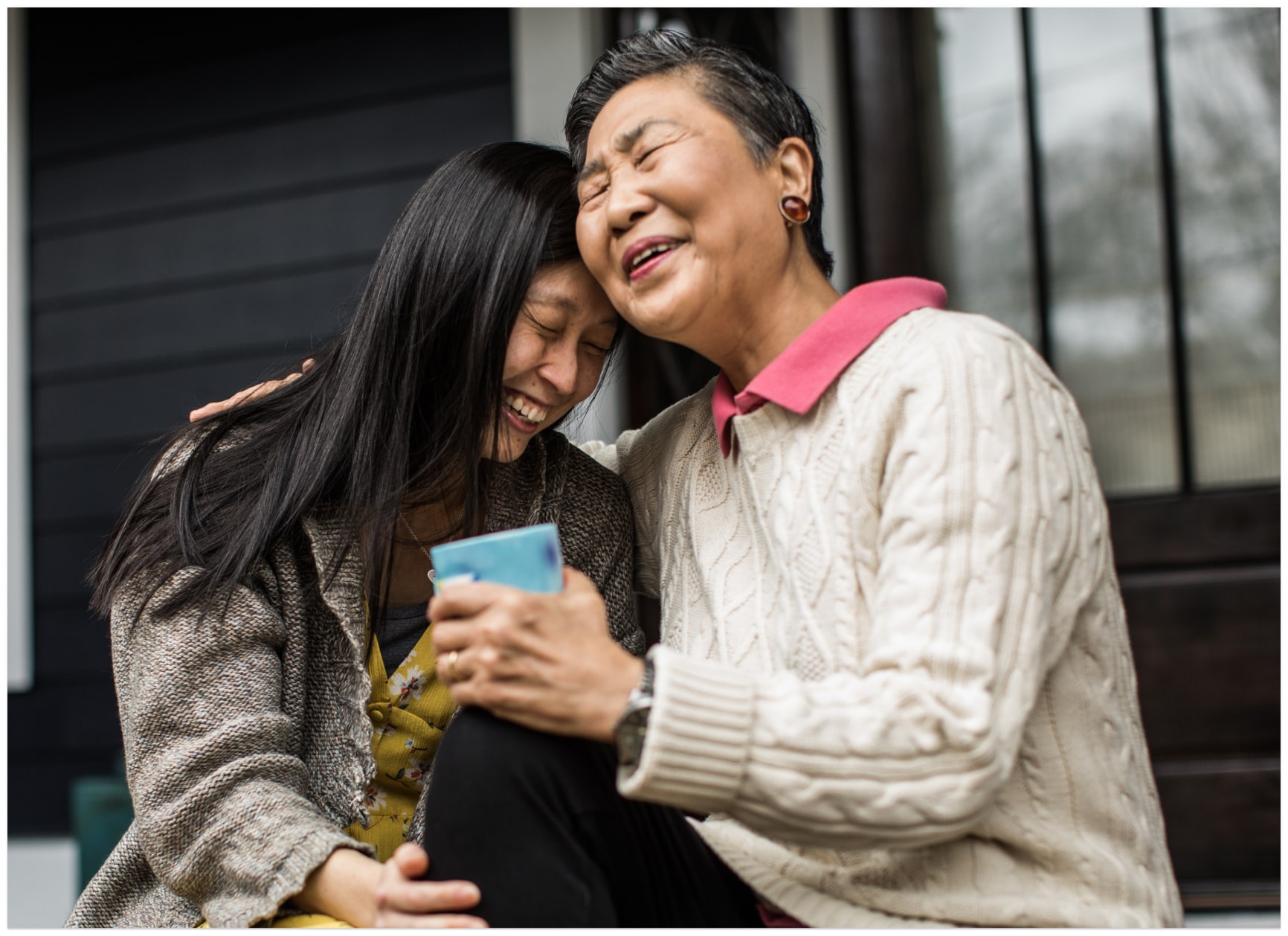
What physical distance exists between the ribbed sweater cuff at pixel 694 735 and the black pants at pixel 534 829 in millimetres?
115

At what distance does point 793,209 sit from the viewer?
138cm

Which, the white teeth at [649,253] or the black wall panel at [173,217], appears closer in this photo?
the white teeth at [649,253]

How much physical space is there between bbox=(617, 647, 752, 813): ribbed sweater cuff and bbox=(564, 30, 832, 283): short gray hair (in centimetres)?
69

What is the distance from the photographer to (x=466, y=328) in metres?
1.44

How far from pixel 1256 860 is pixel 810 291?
1828mm

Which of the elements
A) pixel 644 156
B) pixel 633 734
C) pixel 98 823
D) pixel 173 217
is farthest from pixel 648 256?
pixel 173 217

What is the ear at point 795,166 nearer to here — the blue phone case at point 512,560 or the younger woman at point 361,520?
the younger woman at point 361,520

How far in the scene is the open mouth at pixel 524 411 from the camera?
148cm

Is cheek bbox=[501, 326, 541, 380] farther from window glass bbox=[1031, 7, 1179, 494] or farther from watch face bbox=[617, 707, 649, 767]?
window glass bbox=[1031, 7, 1179, 494]

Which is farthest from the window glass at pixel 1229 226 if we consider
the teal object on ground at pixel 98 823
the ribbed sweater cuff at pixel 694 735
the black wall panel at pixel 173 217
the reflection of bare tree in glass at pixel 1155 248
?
the teal object on ground at pixel 98 823

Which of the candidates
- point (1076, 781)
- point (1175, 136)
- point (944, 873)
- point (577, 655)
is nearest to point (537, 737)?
point (577, 655)

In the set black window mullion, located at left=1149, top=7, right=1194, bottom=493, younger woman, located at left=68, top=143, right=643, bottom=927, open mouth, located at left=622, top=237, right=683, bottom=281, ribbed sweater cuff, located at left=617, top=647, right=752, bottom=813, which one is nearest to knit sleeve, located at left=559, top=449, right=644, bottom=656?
younger woman, located at left=68, top=143, right=643, bottom=927

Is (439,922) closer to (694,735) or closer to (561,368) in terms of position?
(694,735)

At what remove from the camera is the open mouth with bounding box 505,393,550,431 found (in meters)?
1.48
